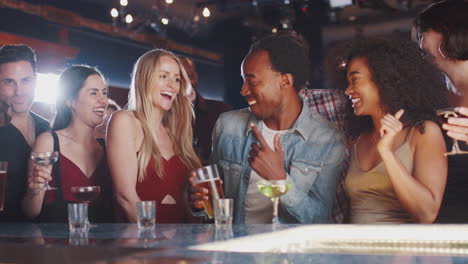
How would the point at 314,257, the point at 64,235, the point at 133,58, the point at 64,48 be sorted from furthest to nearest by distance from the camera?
1. the point at 133,58
2. the point at 64,48
3. the point at 64,235
4. the point at 314,257

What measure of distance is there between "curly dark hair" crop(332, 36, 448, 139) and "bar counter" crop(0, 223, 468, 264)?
107 cm

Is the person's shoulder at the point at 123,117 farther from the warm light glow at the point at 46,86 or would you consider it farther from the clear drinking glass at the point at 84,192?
the warm light glow at the point at 46,86

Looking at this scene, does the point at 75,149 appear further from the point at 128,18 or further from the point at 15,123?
the point at 128,18

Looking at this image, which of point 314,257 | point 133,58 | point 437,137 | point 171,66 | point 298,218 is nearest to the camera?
point 314,257

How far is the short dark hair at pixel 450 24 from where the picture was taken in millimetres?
2742

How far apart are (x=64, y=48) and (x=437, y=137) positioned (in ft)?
19.4

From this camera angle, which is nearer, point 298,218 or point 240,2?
point 298,218

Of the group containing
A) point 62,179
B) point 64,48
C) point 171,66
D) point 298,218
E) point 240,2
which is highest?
point 240,2

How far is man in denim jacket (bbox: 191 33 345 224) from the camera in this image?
3.09 metres

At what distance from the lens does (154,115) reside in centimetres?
341

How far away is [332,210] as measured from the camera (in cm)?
320

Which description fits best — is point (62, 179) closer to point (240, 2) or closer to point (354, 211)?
point (354, 211)

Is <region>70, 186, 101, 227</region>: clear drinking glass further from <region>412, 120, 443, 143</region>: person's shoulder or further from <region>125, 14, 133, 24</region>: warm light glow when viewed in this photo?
<region>125, 14, 133, 24</region>: warm light glow

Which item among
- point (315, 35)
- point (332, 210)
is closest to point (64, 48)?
point (315, 35)
